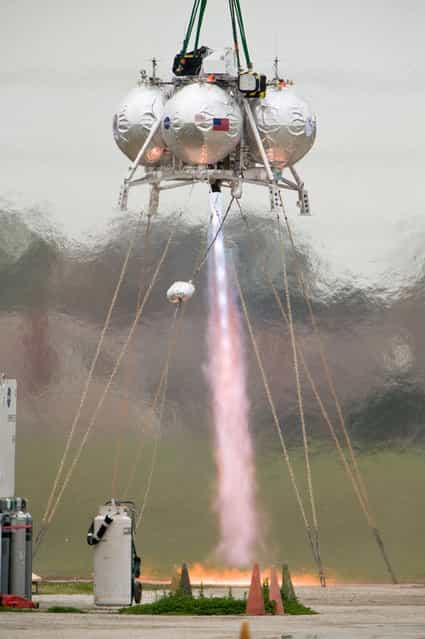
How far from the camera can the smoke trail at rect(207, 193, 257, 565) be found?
108ft

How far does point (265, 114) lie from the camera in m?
27.0

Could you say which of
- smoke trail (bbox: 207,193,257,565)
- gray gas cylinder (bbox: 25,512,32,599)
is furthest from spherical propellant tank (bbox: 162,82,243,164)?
gray gas cylinder (bbox: 25,512,32,599)

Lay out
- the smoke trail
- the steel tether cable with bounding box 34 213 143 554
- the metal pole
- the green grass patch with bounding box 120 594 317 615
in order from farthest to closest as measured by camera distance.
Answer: the steel tether cable with bounding box 34 213 143 554
the smoke trail
the metal pole
the green grass patch with bounding box 120 594 317 615

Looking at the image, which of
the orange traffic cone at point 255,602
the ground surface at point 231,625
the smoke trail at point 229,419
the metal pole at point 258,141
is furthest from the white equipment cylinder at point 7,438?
the smoke trail at point 229,419

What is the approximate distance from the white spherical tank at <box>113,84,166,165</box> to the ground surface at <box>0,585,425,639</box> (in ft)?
24.8

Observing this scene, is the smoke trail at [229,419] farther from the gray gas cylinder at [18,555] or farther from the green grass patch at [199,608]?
the green grass patch at [199,608]

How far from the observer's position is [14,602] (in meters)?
23.8

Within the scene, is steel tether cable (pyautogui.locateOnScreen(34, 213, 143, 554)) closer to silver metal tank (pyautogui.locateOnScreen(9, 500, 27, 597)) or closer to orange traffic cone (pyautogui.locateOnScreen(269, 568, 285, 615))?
silver metal tank (pyautogui.locateOnScreen(9, 500, 27, 597))

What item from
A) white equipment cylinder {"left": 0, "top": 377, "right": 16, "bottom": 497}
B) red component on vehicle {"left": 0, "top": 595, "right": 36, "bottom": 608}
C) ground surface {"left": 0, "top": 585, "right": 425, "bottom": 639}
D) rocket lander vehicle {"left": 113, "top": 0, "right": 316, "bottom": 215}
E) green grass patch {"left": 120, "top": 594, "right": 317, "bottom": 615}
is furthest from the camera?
rocket lander vehicle {"left": 113, "top": 0, "right": 316, "bottom": 215}

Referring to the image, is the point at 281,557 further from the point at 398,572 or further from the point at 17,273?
the point at 17,273

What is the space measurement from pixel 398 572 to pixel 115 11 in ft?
43.5

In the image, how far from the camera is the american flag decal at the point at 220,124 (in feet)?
86.5

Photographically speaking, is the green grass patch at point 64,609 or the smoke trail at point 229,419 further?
the smoke trail at point 229,419

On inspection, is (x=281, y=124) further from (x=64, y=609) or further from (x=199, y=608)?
(x=64, y=609)
